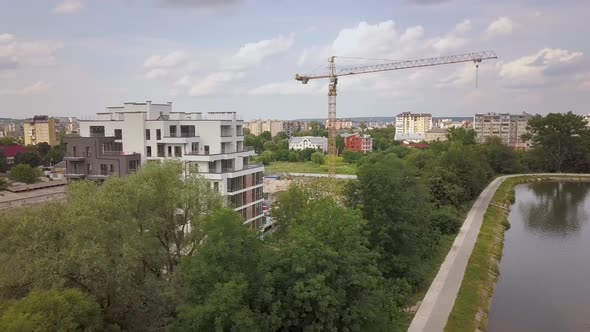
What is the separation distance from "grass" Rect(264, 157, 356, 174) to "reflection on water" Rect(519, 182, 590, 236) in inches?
1318

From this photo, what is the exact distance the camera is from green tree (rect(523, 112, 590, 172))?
2872 inches

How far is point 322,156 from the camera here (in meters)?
102

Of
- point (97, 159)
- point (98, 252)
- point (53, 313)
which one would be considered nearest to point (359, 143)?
point (97, 159)

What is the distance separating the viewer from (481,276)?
83.0ft

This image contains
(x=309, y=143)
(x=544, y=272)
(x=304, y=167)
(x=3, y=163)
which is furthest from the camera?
(x=309, y=143)

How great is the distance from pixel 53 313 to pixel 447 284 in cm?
1895

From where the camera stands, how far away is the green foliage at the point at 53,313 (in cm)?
999

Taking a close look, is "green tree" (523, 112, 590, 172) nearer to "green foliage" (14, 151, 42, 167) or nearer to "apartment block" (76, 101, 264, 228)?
"apartment block" (76, 101, 264, 228)

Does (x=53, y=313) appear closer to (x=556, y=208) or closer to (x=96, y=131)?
Answer: (x=96, y=131)

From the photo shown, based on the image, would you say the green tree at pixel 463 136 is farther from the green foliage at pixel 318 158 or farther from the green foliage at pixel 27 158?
the green foliage at pixel 27 158

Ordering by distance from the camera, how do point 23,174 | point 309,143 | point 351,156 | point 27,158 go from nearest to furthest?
point 23,174, point 27,158, point 351,156, point 309,143

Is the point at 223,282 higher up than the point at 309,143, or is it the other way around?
the point at 309,143

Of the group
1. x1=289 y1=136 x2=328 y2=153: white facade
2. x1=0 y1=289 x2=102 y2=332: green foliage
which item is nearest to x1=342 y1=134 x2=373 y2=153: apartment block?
x1=289 y1=136 x2=328 y2=153: white facade

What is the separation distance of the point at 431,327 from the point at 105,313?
41.0ft
